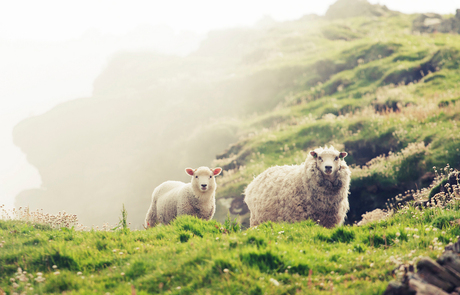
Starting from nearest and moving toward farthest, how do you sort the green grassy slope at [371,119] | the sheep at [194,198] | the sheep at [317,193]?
the sheep at [317,193] < the sheep at [194,198] < the green grassy slope at [371,119]

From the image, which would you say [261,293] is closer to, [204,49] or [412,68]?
[412,68]

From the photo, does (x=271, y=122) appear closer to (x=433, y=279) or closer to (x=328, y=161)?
(x=328, y=161)

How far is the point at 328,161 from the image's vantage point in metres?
8.41

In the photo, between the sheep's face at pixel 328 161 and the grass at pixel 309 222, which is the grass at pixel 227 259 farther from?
the sheep's face at pixel 328 161

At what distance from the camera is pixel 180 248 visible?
5.27 m

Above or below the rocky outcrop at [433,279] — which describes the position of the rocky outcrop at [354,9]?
above

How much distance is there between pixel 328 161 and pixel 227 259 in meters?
4.95

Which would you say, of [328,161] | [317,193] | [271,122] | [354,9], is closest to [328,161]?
[328,161]

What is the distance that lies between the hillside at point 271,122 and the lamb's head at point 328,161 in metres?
4.86

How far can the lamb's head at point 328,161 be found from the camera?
8258 mm

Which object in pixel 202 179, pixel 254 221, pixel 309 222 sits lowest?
pixel 254 221

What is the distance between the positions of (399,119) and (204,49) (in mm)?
65224

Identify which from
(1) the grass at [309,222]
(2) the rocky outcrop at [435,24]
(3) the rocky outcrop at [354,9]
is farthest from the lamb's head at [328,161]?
A: (3) the rocky outcrop at [354,9]

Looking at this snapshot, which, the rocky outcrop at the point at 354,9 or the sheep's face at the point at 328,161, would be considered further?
Answer: the rocky outcrop at the point at 354,9
